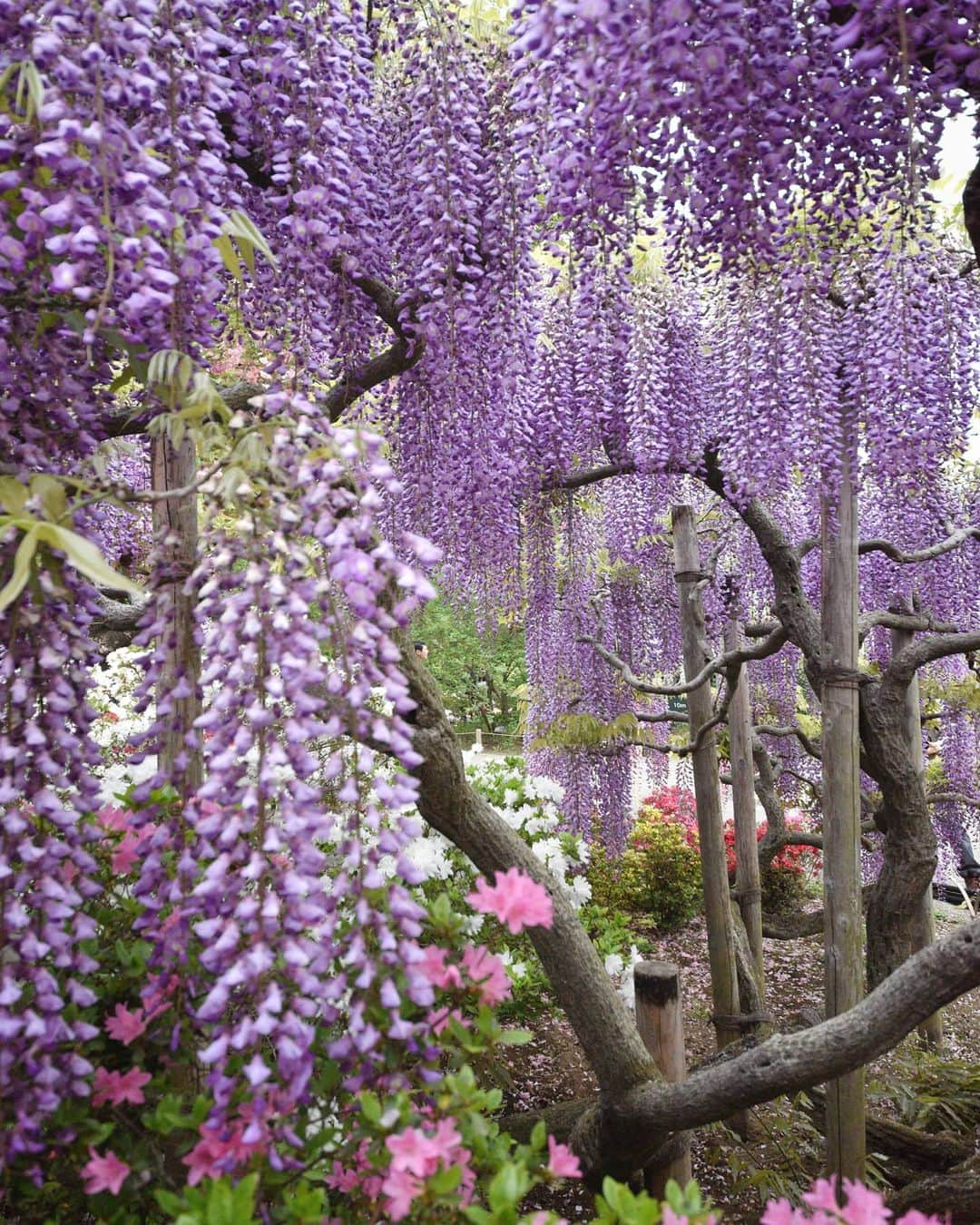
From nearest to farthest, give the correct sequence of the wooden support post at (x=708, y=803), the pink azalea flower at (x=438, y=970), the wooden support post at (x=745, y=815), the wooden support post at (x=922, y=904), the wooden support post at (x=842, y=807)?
the pink azalea flower at (x=438, y=970), the wooden support post at (x=842, y=807), the wooden support post at (x=708, y=803), the wooden support post at (x=745, y=815), the wooden support post at (x=922, y=904)

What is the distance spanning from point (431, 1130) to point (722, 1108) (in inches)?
48.0

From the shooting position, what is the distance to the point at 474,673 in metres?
14.6

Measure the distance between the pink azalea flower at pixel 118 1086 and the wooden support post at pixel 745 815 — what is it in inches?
126

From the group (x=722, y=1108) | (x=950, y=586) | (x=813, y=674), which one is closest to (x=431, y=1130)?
(x=722, y=1108)

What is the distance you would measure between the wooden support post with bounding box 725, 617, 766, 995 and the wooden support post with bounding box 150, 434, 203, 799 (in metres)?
2.93

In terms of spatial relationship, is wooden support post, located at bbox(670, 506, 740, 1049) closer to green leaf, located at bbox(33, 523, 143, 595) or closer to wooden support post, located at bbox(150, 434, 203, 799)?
wooden support post, located at bbox(150, 434, 203, 799)

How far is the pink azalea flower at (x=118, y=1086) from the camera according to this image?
3.34 feet

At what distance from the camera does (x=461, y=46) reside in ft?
5.97

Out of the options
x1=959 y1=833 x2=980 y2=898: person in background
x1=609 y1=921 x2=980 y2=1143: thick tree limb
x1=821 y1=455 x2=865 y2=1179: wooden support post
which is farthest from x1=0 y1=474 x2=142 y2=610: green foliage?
x1=959 y1=833 x2=980 y2=898: person in background

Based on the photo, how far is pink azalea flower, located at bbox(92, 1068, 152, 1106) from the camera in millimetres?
1019

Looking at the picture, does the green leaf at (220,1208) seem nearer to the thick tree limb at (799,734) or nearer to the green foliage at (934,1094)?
the green foliage at (934,1094)

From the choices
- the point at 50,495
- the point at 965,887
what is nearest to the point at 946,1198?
the point at 50,495

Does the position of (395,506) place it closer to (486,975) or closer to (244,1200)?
(486,975)

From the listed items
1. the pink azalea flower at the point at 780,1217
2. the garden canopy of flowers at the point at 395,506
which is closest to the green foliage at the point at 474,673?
the garden canopy of flowers at the point at 395,506
